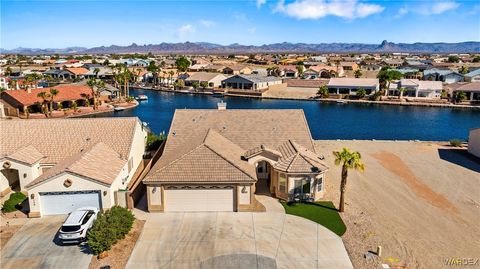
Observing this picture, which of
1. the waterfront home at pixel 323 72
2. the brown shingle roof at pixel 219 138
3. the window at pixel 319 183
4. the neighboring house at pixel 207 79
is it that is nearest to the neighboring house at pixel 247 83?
the neighboring house at pixel 207 79

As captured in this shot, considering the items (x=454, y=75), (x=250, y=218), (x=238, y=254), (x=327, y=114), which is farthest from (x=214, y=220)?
(x=454, y=75)

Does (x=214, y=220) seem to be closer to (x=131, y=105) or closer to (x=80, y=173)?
(x=80, y=173)

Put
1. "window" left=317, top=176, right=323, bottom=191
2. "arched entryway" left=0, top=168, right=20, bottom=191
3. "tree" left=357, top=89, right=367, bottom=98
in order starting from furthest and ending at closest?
"tree" left=357, top=89, right=367, bottom=98 → "arched entryway" left=0, top=168, right=20, bottom=191 → "window" left=317, top=176, right=323, bottom=191

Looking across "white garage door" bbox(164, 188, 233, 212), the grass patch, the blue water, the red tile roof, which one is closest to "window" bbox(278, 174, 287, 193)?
the grass patch

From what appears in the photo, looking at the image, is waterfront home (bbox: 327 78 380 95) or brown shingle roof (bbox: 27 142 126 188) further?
waterfront home (bbox: 327 78 380 95)

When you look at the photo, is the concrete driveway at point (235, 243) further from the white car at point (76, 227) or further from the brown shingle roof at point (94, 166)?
the brown shingle roof at point (94, 166)

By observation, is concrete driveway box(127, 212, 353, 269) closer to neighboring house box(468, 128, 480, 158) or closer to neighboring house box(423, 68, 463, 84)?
neighboring house box(468, 128, 480, 158)

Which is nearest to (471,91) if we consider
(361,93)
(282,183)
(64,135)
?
(361,93)
